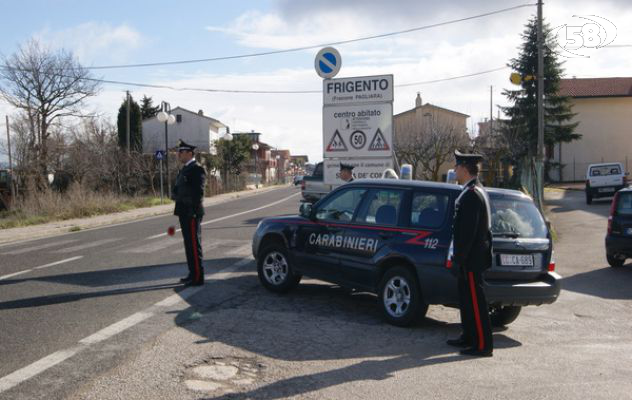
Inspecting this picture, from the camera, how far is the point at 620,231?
40.0ft

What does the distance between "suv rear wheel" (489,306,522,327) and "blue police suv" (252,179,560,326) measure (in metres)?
0.01

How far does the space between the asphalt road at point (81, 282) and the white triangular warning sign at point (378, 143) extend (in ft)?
10.8

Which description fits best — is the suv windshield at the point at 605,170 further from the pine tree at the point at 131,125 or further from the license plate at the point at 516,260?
the pine tree at the point at 131,125

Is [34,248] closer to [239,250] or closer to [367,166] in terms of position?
[239,250]

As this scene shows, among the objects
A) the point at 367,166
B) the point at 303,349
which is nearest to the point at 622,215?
the point at 367,166

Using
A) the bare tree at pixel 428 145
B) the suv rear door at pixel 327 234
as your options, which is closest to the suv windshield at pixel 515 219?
the suv rear door at pixel 327 234

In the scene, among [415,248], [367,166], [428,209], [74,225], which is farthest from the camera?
[74,225]

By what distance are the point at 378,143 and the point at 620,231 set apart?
15.7 feet

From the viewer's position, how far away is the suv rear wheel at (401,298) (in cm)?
691

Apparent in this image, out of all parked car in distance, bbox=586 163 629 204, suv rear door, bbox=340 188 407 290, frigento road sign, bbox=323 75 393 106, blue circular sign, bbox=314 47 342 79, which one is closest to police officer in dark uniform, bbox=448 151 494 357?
suv rear door, bbox=340 188 407 290

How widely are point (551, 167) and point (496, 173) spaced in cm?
2762

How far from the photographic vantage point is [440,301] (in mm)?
6707

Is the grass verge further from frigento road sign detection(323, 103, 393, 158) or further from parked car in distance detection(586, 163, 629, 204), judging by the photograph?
parked car in distance detection(586, 163, 629, 204)

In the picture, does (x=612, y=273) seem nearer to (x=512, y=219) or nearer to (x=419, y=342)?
(x=512, y=219)
